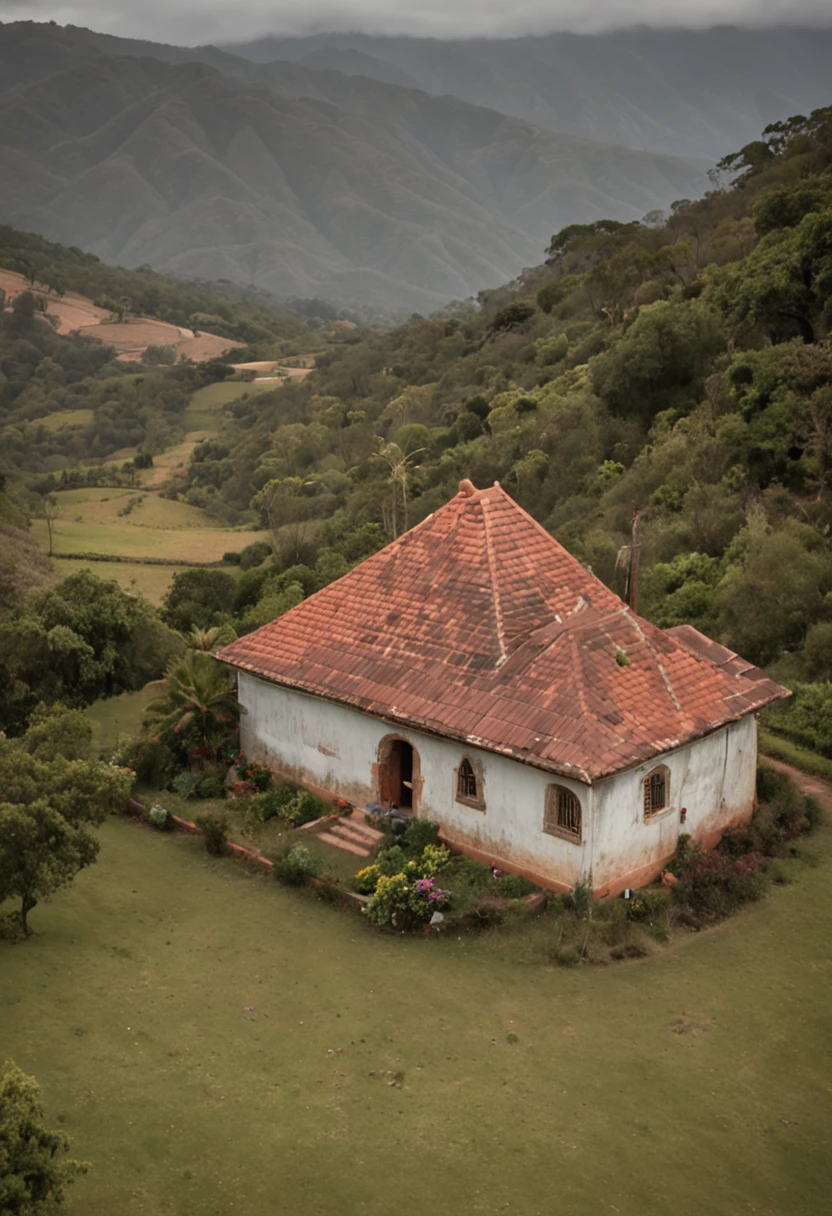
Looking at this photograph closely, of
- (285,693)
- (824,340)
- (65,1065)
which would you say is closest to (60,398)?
(824,340)

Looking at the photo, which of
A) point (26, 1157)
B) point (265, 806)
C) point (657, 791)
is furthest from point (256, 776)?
point (26, 1157)

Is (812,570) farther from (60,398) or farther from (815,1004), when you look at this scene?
(60,398)

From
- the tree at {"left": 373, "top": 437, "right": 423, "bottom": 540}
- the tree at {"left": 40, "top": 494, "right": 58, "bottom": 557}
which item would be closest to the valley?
the tree at {"left": 373, "top": 437, "right": 423, "bottom": 540}

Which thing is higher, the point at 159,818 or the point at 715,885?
the point at 715,885

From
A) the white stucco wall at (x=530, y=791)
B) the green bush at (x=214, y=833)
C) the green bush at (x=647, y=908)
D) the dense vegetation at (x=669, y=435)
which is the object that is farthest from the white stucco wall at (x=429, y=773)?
the dense vegetation at (x=669, y=435)

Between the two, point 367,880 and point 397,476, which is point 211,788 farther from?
point 397,476

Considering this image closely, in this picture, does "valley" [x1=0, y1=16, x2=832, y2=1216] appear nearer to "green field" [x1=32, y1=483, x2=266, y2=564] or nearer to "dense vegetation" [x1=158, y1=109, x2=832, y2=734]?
"dense vegetation" [x1=158, y1=109, x2=832, y2=734]

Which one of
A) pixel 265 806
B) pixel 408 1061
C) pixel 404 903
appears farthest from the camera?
pixel 265 806
